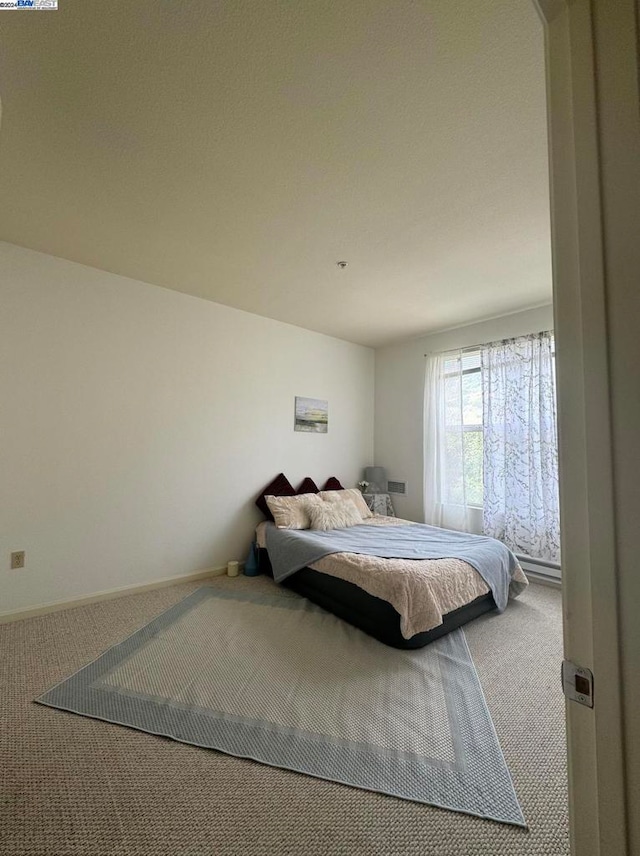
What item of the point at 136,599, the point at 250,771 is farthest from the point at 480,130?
the point at 136,599

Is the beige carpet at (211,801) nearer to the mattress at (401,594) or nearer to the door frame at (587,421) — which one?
the mattress at (401,594)

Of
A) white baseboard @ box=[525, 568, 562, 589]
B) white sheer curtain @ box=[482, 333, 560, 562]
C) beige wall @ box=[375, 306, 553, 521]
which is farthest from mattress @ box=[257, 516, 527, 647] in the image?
beige wall @ box=[375, 306, 553, 521]

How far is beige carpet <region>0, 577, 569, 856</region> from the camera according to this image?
107cm

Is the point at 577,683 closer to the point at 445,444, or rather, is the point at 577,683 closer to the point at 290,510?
the point at 290,510

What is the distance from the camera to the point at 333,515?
3.40m

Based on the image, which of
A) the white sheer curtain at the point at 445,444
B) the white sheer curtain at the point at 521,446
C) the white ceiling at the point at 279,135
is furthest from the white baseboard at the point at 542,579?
the white ceiling at the point at 279,135

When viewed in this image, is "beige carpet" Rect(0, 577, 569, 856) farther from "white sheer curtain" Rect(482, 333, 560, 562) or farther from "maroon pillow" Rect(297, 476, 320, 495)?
"maroon pillow" Rect(297, 476, 320, 495)

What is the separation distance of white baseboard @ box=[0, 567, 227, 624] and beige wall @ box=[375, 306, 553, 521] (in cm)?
238

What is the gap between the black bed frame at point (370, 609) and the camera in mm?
2059

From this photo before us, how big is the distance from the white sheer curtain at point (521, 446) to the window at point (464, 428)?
16 cm

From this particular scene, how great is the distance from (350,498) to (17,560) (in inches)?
113

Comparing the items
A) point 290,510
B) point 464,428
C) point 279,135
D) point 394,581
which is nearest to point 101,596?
point 290,510

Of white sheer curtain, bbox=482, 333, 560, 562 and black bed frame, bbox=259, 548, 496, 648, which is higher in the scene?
white sheer curtain, bbox=482, 333, 560, 562

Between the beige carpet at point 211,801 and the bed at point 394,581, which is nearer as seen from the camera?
the beige carpet at point 211,801
